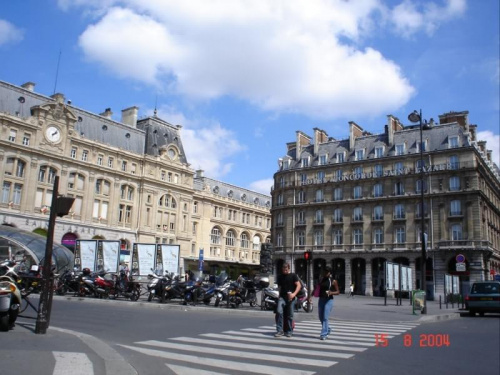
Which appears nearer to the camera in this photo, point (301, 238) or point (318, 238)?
point (318, 238)

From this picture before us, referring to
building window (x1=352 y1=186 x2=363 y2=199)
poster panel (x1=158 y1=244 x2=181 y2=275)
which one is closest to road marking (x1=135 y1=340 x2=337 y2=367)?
poster panel (x1=158 y1=244 x2=181 y2=275)

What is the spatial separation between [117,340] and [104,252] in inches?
760

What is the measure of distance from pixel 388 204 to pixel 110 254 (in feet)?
123

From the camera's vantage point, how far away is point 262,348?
8664 millimetres

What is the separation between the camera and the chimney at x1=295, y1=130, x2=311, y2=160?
65.6 metres

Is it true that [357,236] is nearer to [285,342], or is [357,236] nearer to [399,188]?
[399,188]

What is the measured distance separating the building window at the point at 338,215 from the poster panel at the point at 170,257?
115 feet

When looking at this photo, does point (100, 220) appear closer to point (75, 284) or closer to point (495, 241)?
point (75, 284)

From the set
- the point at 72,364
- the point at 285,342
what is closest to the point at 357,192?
the point at 285,342

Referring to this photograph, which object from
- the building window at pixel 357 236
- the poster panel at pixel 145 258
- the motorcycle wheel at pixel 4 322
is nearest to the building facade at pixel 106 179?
the building window at pixel 357 236

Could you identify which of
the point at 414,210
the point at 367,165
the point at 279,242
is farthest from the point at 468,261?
the point at 279,242

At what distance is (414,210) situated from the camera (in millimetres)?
53312

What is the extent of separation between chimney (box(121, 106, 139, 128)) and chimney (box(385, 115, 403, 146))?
3534cm

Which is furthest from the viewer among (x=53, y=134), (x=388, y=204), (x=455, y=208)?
(x=388, y=204)
